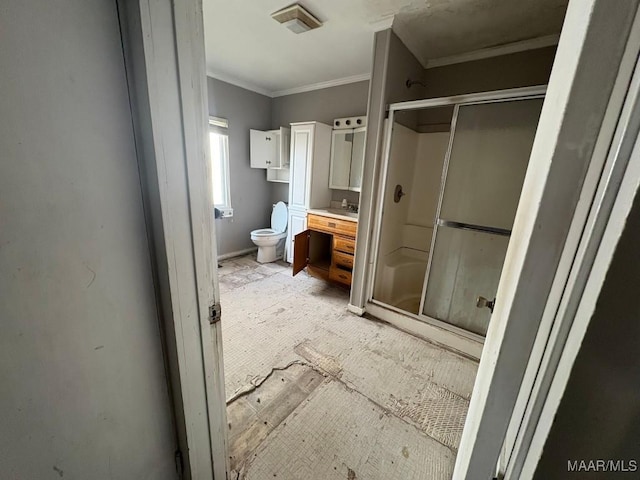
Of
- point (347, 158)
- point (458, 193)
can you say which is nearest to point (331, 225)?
point (347, 158)

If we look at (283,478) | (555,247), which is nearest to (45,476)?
(283,478)

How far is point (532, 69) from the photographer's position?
2016mm

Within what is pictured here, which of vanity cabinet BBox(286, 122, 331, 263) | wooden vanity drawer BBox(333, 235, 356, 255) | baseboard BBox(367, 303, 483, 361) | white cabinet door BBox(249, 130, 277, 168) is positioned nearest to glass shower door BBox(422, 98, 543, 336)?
baseboard BBox(367, 303, 483, 361)

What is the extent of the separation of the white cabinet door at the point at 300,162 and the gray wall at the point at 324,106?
40 cm

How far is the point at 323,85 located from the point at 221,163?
1.71 meters

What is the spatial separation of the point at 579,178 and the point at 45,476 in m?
1.21

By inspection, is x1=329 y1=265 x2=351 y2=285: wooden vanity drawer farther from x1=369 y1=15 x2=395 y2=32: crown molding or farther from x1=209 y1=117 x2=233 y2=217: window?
x1=369 y1=15 x2=395 y2=32: crown molding

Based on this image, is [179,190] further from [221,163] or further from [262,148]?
[262,148]

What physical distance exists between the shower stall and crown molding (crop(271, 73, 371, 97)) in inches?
35.2

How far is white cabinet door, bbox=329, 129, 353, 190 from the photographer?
10.1 feet

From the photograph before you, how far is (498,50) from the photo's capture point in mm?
2084

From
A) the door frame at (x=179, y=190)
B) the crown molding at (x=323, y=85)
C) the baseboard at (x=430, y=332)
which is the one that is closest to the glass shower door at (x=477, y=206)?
the baseboard at (x=430, y=332)

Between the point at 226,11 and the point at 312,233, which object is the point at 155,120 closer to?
the point at 226,11

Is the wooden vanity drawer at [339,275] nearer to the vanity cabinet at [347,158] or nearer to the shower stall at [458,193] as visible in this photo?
the shower stall at [458,193]
